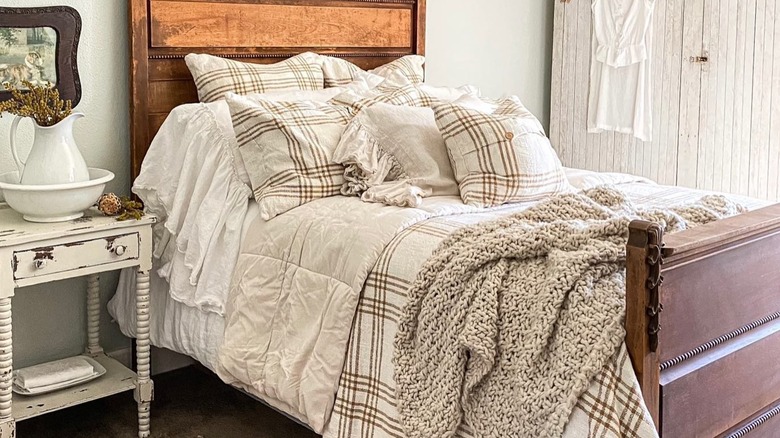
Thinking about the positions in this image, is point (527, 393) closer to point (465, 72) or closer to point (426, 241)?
point (426, 241)

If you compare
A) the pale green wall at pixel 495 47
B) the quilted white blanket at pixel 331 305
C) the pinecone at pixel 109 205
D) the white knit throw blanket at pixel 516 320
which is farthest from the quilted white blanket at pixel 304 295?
the pale green wall at pixel 495 47

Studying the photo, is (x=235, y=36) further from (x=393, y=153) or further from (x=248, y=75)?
(x=393, y=153)

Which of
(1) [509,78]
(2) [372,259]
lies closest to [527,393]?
(2) [372,259]

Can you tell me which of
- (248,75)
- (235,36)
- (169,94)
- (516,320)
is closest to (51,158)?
(169,94)

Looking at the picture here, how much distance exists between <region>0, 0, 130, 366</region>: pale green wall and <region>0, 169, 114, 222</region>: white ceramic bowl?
363 millimetres

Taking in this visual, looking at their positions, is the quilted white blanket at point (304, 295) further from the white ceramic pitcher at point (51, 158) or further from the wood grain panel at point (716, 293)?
the wood grain panel at point (716, 293)

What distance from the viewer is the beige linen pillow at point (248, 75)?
2996 millimetres

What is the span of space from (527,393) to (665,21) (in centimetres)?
265

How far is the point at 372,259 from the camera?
2266 millimetres

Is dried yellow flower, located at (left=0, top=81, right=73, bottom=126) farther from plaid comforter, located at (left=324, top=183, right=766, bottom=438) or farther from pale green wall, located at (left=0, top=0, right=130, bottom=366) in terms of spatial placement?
plaid comforter, located at (left=324, top=183, right=766, bottom=438)

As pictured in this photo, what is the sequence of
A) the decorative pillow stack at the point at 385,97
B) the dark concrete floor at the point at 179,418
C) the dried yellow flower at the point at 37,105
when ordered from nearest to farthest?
1. the dried yellow flower at the point at 37,105
2. the dark concrete floor at the point at 179,418
3. the decorative pillow stack at the point at 385,97

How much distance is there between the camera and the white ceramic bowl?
2484 mm

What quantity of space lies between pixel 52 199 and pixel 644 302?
1.64 metres

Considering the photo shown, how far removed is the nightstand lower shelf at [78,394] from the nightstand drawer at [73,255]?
1.34 ft
